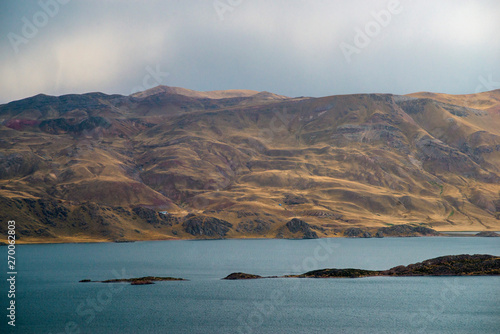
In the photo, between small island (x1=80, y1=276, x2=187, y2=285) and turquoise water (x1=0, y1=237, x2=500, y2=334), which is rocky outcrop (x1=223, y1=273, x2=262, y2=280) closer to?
turquoise water (x1=0, y1=237, x2=500, y2=334)

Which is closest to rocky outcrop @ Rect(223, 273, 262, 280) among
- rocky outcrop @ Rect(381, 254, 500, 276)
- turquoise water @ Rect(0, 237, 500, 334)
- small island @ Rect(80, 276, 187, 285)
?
turquoise water @ Rect(0, 237, 500, 334)

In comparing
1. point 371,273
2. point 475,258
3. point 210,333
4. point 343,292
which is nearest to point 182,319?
point 210,333

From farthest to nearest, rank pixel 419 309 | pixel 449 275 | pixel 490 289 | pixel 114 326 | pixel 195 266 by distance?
pixel 195 266
pixel 449 275
pixel 490 289
pixel 419 309
pixel 114 326

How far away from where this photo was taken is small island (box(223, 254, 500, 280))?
460 feet

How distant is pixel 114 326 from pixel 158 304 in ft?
60.3

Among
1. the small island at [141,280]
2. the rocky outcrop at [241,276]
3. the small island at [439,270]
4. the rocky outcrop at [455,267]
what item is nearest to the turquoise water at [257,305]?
the small island at [141,280]

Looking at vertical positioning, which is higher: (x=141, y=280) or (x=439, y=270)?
(x=439, y=270)

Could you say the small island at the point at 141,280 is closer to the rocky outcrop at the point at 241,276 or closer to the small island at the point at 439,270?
the rocky outcrop at the point at 241,276

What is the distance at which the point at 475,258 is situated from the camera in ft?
484

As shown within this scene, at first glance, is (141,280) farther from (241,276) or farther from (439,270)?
(439,270)

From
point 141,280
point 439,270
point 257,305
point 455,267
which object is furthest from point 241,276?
point 455,267

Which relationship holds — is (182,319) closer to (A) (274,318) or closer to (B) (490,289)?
(A) (274,318)

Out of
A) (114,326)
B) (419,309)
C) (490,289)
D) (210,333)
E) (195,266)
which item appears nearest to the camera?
(210,333)

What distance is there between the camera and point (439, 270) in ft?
471
